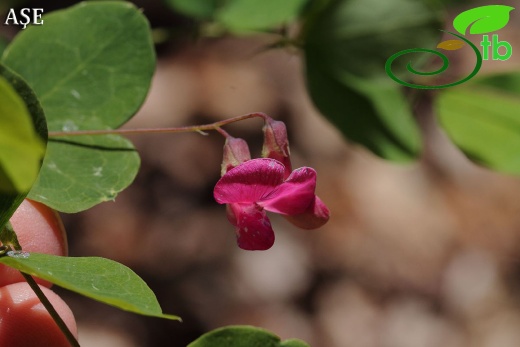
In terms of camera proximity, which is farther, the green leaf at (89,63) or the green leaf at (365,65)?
the green leaf at (365,65)

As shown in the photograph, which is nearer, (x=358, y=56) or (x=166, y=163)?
(x=358, y=56)

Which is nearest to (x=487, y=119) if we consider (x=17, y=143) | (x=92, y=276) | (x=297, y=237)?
(x=92, y=276)

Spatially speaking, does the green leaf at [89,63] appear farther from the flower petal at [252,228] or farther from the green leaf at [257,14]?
the green leaf at [257,14]

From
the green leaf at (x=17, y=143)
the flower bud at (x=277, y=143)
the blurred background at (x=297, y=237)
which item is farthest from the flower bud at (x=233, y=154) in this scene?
the blurred background at (x=297, y=237)

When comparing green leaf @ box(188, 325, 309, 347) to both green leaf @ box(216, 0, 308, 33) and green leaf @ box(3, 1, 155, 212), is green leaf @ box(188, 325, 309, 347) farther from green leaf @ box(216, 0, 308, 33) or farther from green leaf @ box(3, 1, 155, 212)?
green leaf @ box(216, 0, 308, 33)

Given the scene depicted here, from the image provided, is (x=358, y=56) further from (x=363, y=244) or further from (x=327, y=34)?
(x=363, y=244)

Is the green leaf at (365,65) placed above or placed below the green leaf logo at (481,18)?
below

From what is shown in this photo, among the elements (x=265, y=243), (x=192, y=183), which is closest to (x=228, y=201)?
(x=265, y=243)
